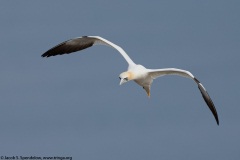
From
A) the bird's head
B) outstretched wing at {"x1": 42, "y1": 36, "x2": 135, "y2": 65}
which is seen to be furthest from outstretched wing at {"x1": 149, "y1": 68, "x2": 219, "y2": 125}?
outstretched wing at {"x1": 42, "y1": 36, "x2": 135, "y2": 65}

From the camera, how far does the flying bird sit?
29.2m

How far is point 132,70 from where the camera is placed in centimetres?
2950

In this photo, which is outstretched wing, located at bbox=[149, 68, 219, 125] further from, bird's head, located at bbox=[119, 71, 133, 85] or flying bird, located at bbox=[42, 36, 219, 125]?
bird's head, located at bbox=[119, 71, 133, 85]

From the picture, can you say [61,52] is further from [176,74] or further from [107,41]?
[176,74]

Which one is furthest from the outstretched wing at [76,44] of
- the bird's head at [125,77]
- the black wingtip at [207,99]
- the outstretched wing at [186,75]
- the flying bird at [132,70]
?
the black wingtip at [207,99]

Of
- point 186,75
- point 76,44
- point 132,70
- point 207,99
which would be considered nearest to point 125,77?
point 132,70

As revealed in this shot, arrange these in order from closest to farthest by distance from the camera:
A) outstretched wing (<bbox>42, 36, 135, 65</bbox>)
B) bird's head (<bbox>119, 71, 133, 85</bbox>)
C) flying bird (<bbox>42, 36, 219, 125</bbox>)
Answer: bird's head (<bbox>119, 71, 133, 85</bbox>) → flying bird (<bbox>42, 36, 219, 125</bbox>) → outstretched wing (<bbox>42, 36, 135, 65</bbox>)

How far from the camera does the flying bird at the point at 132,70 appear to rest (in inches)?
1150

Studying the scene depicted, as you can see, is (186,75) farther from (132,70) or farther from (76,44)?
(76,44)

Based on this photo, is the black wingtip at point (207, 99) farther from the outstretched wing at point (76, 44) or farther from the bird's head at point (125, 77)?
the outstretched wing at point (76, 44)

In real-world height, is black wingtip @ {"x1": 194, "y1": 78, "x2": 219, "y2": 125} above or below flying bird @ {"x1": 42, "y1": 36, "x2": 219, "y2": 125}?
below

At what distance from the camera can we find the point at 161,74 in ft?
97.8

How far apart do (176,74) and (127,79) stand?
1.64m

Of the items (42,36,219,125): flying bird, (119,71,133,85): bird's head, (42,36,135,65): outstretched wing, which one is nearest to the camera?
(119,71,133,85): bird's head
